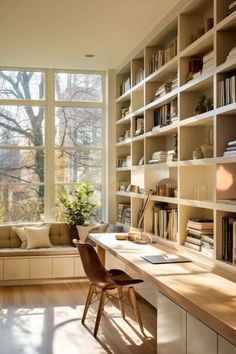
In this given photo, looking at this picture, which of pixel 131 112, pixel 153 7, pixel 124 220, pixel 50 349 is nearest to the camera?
pixel 50 349

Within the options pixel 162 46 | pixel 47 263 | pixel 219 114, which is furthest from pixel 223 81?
pixel 47 263

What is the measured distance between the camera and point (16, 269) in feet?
19.2

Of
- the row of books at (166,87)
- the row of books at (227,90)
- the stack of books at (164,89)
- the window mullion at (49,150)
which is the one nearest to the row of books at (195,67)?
the row of books at (166,87)

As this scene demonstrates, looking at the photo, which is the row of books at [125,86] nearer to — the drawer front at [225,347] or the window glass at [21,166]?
the window glass at [21,166]

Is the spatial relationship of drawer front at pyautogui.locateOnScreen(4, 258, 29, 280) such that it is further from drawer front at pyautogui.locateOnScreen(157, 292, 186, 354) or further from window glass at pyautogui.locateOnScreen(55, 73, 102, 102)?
drawer front at pyautogui.locateOnScreen(157, 292, 186, 354)

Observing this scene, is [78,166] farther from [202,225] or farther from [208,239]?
[208,239]

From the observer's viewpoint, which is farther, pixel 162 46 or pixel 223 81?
pixel 162 46

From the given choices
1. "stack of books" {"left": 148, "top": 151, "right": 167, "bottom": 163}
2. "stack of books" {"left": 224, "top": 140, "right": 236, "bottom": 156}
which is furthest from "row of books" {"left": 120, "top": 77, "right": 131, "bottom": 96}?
"stack of books" {"left": 224, "top": 140, "right": 236, "bottom": 156}

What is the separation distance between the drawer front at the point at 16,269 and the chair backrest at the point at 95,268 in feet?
6.84

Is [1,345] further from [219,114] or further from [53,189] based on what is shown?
[53,189]

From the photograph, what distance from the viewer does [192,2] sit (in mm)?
3836

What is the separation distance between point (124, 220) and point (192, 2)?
3.19 metres

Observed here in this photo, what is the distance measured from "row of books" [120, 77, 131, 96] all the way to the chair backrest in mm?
2787

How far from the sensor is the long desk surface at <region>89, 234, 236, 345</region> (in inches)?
86.4
